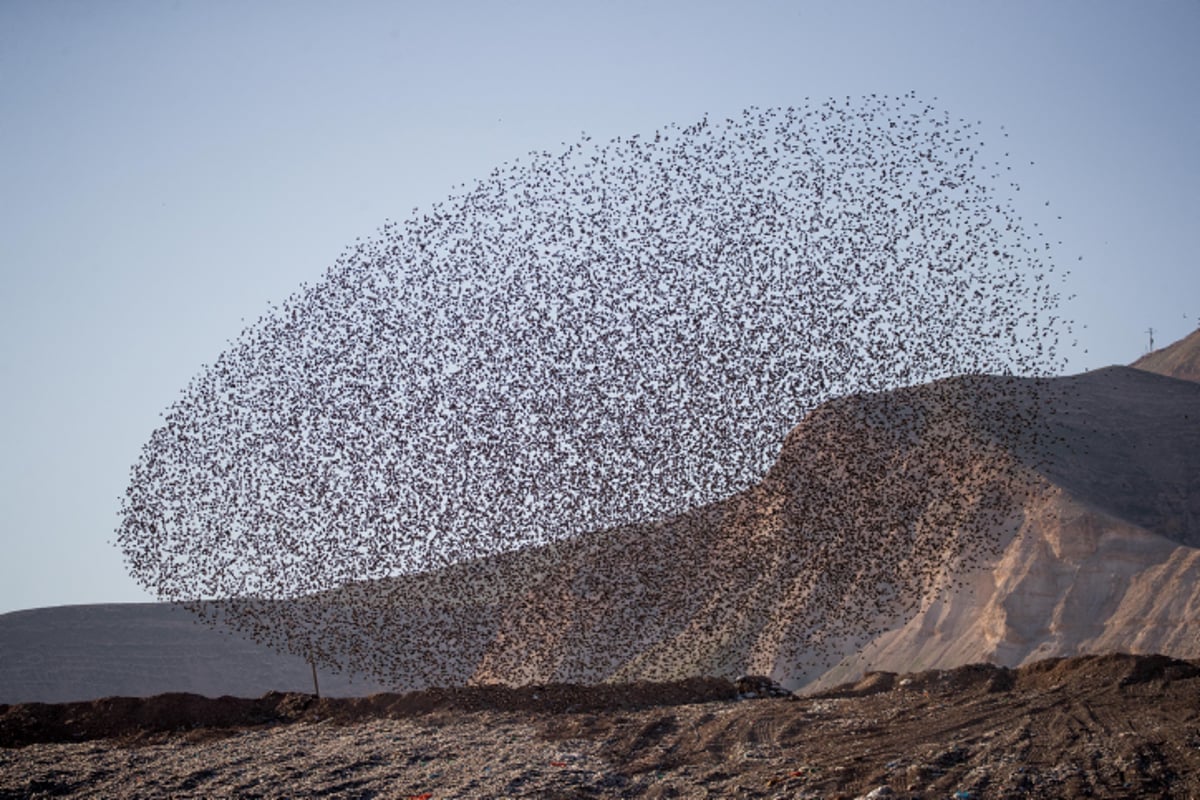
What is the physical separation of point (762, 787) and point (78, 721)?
16.7m

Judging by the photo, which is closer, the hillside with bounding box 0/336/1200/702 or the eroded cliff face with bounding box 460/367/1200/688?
the hillside with bounding box 0/336/1200/702

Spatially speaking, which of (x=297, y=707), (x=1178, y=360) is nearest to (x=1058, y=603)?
(x=297, y=707)

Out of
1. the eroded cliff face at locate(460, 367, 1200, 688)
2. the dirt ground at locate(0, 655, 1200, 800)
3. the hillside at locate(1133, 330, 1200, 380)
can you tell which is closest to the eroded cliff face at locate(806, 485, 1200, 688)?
the eroded cliff face at locate(460, 367, 1200, 688)

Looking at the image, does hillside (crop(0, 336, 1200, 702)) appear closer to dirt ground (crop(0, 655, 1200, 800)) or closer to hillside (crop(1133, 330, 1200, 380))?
dirt ground (crop(0, 655, 1200, 800))

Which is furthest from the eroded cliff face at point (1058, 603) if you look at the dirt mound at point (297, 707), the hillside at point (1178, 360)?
the hillside at point (1178, 360)

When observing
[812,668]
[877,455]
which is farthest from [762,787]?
[877,455]

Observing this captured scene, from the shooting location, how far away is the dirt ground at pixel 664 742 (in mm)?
11656

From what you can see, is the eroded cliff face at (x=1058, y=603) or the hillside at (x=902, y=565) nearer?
the eroded cliff face at (x=1058, y=603)

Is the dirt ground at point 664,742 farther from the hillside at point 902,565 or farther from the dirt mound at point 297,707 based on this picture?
the hillside at point 902,565

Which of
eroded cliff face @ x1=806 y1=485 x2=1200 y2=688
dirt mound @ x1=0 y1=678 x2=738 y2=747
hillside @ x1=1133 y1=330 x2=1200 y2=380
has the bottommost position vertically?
eroded cliff face @ x1=806 y1=485 x2=1200 y2=688

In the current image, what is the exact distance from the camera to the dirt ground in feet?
38.2

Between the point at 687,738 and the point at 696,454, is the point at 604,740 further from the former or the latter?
the point at 696,454

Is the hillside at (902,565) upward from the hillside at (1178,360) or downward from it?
downward

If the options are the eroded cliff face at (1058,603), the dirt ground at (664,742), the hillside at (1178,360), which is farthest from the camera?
the hillside at (1178,360)
